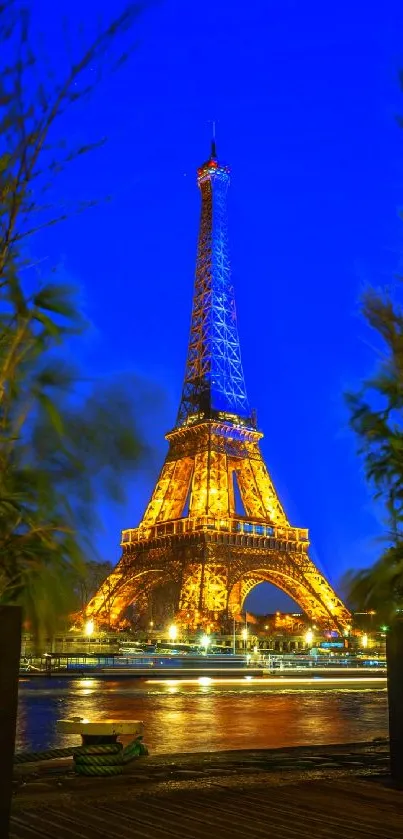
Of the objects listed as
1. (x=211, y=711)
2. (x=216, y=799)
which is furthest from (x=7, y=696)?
(x=211, y=711)

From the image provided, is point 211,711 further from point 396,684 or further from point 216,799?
point 396,684

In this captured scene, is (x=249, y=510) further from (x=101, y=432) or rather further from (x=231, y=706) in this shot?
(x=101, y=432)

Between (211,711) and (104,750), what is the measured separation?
9.06 m

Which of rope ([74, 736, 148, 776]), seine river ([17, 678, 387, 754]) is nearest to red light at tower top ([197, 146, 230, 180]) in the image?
seine river ([17, 678, 387, 754])

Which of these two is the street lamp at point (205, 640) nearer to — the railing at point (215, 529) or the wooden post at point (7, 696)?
the railing at point (215, 529)

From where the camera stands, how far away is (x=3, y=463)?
5016 mm

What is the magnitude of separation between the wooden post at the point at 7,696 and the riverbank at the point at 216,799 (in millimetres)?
1007

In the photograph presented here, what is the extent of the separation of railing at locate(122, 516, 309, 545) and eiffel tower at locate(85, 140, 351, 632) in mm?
90

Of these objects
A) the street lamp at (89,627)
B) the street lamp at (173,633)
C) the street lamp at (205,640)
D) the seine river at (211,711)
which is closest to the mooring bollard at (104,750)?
the seine river at (211,711)

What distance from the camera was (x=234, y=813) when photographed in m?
7.21

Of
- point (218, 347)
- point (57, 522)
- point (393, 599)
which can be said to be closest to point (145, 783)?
point (393, 599)

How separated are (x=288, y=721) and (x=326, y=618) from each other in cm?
4440

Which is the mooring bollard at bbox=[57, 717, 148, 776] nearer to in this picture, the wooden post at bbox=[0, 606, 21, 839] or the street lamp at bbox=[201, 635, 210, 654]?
the wooden post at bbox=[0, 606, 21, 839]

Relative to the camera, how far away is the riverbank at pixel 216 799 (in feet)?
21.5
